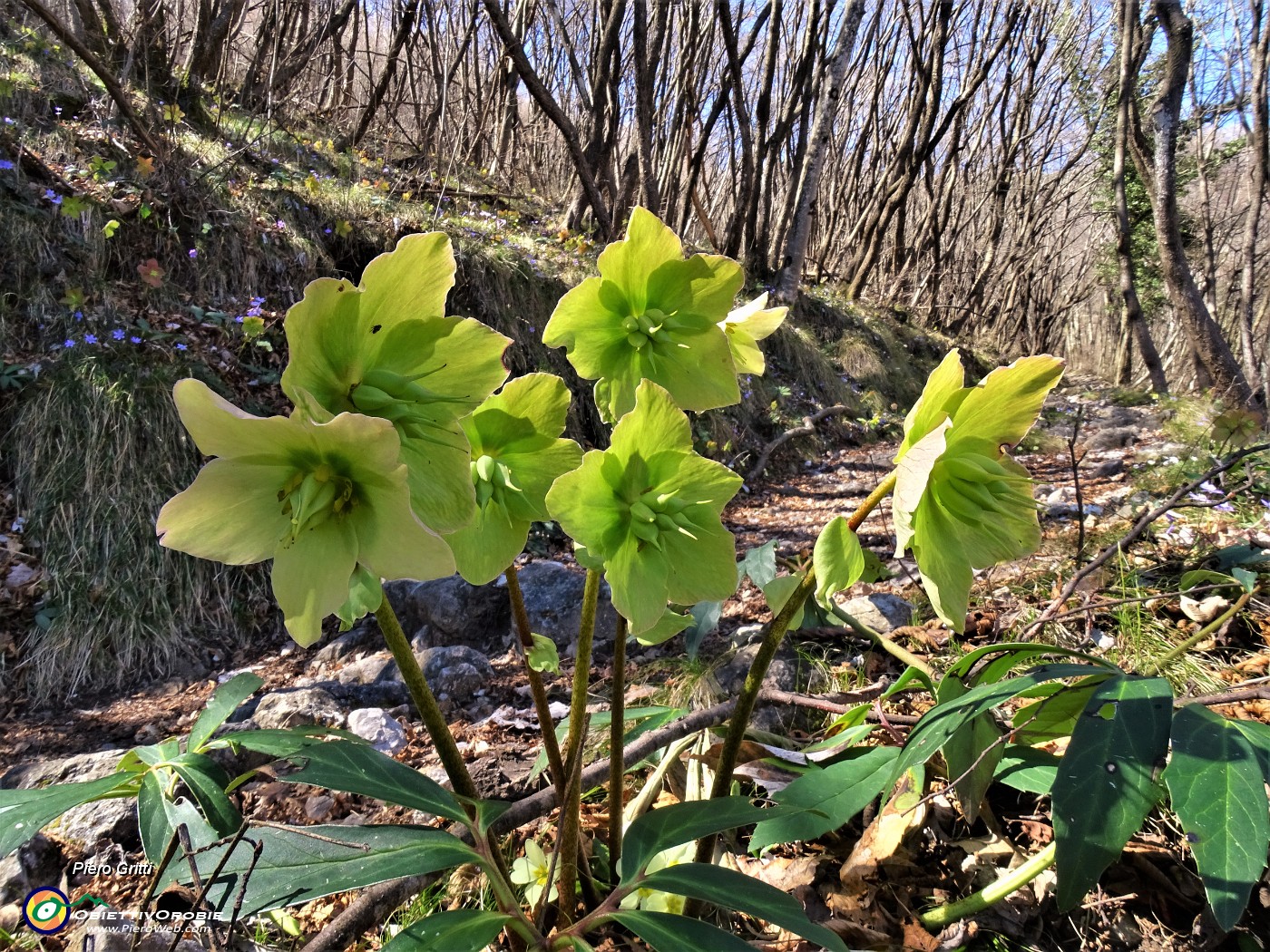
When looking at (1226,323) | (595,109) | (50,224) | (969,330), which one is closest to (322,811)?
(50,224)

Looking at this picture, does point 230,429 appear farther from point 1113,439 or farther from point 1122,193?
point 1122,193

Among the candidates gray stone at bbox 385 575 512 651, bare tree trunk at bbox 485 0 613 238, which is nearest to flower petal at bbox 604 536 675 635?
gray stone at bbox 385 575 512 651

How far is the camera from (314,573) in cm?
54

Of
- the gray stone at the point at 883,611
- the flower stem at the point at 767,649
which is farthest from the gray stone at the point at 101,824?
the gray stone at the point at 883,611

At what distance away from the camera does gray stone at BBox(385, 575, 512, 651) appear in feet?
8.04

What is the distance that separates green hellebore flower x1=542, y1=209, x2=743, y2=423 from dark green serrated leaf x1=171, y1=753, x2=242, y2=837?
0.55m

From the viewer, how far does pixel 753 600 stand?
245cm

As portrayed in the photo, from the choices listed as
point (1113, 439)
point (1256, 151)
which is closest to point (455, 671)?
point (1113, 439)

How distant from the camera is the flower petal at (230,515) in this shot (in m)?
0.51

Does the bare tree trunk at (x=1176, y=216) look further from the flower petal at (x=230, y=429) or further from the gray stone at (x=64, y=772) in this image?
the gray stone at (x=64, y=772)

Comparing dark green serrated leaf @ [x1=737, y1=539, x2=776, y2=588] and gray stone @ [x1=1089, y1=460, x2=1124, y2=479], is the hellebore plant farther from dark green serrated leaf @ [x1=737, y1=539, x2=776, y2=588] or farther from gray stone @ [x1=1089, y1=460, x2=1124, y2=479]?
gray stone @ [x1=1089, y1=460, x2=1124, y2=479]

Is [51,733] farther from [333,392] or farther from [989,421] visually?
[989,421]

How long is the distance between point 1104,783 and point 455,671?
1.67 meters

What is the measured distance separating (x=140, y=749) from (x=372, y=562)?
0.48 meters
